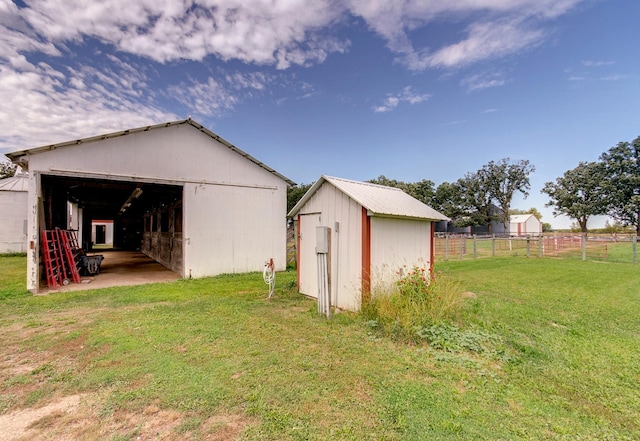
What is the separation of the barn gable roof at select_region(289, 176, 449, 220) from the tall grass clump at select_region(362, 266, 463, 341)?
1.36 meters

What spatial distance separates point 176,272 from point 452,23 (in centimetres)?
1278

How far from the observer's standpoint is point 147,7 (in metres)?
7.28

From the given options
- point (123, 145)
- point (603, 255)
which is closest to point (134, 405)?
point (123, 145)

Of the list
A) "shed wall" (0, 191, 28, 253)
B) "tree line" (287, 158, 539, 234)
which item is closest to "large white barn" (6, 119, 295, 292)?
"shed wall" (0, 191, 28, 253)

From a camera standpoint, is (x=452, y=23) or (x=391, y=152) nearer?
(x=452, y=23)

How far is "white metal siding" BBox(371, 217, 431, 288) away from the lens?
533 cm

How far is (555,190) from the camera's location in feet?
107

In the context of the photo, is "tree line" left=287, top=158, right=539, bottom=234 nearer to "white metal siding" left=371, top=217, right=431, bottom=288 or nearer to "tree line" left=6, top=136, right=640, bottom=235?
"tree line" left=6, top=136, right=640, bottom=235

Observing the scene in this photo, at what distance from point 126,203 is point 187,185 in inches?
381

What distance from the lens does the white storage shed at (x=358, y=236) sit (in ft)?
17.2

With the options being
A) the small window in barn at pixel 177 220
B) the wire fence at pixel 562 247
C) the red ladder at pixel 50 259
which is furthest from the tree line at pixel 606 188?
the red ladder at pixel 50 259

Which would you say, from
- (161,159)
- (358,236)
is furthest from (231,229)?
(358,236)

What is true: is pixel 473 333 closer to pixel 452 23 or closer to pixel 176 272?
pixel 452 23

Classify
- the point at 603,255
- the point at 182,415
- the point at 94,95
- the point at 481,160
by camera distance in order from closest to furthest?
the point at 182,415, the point at 94,95, the point at 603,255, the point at 481,160
